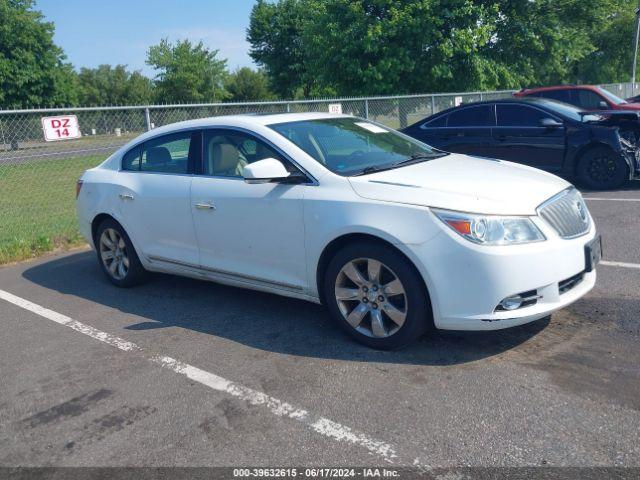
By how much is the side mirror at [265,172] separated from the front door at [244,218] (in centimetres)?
15

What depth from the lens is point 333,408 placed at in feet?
11.3

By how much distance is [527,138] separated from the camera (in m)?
10.0

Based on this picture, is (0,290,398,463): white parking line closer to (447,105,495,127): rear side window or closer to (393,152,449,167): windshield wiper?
(393,152,449,167): windshield wiper

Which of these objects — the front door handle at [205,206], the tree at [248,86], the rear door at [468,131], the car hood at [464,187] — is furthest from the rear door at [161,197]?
the tree at [248,86]

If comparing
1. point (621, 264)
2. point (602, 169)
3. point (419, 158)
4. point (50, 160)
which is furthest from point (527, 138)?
point (50, 160)

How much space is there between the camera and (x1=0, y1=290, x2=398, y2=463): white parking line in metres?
3.08

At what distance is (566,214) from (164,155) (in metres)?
3.49

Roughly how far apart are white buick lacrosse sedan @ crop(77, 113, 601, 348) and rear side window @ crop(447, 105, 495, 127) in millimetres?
5293

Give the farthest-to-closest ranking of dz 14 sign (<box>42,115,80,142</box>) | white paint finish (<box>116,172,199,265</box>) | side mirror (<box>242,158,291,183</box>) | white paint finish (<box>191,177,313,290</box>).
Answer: dz 14 sign (<box>42,115,80,142</box>), white paint finish (<box>116,172,199,265</box>), white paint finish (<box>191,177,313,290</box>), side mirror (<box>242,158,291,183</box>)

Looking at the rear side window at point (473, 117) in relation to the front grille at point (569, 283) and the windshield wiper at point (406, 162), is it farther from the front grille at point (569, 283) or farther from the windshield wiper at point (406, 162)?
the front grille at point (569, 283)

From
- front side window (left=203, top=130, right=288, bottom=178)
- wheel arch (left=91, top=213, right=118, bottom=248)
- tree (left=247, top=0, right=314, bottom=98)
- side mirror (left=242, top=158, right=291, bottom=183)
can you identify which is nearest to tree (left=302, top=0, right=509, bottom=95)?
wheel arch (left=91, top=213, right=118, bottom=248)

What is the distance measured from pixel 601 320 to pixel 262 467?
279 cm

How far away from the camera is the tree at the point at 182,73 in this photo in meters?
48.1

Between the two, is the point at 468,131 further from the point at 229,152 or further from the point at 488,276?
the point at 488,276
